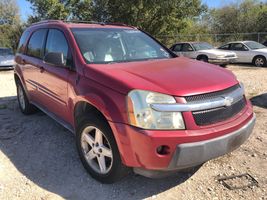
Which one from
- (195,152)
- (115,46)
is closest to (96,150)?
(195,152)

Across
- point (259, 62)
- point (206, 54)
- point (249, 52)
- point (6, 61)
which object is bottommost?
point (259, 62)

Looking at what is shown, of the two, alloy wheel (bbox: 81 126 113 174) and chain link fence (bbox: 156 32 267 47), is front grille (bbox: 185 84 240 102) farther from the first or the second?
chain link fence (bbox: 156 32 267 47)

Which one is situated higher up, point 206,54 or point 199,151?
point 199,151

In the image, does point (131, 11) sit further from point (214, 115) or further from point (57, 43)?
point (214, 115)

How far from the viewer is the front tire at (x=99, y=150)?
359 cm

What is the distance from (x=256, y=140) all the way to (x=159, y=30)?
20.6 m

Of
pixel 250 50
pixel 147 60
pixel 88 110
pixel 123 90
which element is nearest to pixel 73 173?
pixel 88 110

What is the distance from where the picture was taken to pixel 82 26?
16.3ft

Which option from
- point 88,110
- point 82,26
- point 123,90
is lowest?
point 88,110

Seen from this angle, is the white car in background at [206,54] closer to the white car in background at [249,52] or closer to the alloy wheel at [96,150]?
the white car in background at [249,52]

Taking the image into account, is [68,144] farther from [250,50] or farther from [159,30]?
[159,30]

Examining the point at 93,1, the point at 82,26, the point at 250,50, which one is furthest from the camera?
the point at 93,1

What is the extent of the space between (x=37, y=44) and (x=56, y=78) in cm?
141

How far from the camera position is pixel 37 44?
5.85 metres
